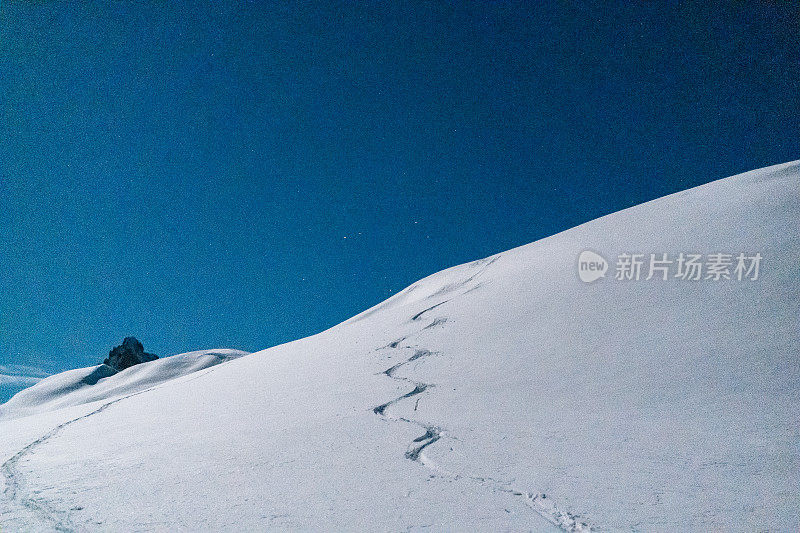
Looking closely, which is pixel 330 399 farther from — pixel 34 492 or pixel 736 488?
pixel 736 488

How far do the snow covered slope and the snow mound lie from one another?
56.9 feet

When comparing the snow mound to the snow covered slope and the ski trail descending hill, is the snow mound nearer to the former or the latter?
the snow covered slope

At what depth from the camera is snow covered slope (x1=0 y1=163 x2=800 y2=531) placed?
2.78 metres

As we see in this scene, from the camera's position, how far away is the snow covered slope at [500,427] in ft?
9.11

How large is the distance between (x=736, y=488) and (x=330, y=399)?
398cm

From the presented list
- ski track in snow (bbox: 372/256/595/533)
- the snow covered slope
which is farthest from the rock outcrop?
ski track in snow (bbox: 372/256/595/533)

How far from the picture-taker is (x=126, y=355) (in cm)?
3859

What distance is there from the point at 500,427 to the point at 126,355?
4197cm

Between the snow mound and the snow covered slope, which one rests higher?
the snow mound

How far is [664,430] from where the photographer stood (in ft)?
12.6

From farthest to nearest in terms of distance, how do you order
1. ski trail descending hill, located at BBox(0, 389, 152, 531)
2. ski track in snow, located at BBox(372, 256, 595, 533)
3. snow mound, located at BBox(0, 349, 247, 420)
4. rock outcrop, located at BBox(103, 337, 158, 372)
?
rock outcrop, located at BBox(103, 337, 158, 372) < snow mound, located at BBox(0, 349, 247, 420) < ski trail descending hill, located at BBox(0, 389, 152, 531) < ski track in snow, located at BBox(372, 256, 595, 533)

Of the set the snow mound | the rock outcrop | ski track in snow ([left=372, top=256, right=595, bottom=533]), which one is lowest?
ski track in snow ([left=372, top=256, right=595, bottom=533])

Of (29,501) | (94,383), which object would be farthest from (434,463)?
(94,383)

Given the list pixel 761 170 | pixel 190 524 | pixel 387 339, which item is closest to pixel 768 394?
pixel 190 524
